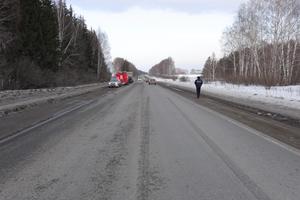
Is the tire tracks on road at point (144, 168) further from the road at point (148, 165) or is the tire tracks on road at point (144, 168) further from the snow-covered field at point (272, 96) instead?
the snow-covered field at point (272, 96)

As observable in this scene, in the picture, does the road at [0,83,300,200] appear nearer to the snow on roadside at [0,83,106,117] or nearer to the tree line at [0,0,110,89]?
the snow on roadside at [0,83,106,117]

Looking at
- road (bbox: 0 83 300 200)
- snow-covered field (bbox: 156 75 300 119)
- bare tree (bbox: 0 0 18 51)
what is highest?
bare tree (bbox: 0 0 18 51)

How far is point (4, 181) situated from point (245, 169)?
4.03 m

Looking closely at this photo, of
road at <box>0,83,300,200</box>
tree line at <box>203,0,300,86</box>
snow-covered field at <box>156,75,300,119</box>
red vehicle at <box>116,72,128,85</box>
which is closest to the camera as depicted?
road at <box>0,83,300,200</box>

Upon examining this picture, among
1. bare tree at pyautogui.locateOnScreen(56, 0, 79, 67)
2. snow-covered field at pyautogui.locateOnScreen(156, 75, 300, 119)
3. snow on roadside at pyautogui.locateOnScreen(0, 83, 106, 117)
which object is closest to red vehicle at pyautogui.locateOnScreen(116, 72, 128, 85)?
bare tree at pyautogui.locateOnScreen(56, 0, 79, 67)

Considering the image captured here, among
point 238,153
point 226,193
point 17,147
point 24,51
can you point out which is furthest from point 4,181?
point 24,51

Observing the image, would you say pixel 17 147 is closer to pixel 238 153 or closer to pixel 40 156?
pixel 40 156

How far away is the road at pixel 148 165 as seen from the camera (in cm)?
454

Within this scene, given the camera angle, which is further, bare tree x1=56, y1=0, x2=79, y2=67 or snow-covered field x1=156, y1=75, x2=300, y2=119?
bare tree x1=56, y1=0, x2=79, y2=67

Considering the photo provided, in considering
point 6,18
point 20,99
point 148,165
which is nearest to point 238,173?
point 148,165

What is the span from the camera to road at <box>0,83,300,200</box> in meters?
4.54

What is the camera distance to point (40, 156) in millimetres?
6648

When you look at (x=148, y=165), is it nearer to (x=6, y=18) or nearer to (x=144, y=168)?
(x=144, y=168)

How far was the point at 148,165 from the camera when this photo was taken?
592 centimetres
